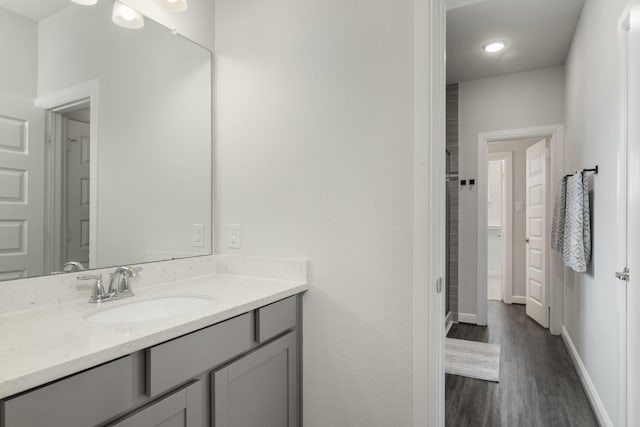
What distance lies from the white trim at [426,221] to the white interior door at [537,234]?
3064mm

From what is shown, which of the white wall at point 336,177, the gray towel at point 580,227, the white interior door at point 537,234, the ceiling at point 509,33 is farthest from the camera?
the white interior door at point 537,234

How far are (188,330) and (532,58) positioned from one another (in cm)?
380

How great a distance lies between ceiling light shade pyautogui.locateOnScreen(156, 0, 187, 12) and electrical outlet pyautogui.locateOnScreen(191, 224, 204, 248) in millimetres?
1006

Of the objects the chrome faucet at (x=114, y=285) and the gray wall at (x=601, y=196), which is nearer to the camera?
the chrome faucet at (x=114, y=285)

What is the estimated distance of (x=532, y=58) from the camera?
336 cm

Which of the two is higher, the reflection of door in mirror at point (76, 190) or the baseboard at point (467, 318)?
the reflection of door in mirror at point (76, 190)

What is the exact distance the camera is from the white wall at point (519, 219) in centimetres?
483

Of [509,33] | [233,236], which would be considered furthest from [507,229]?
[233,236]

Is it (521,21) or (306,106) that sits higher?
(521,21)

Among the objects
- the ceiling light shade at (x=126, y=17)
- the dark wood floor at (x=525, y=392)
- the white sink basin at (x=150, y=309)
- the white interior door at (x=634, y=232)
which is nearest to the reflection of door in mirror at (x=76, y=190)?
the white sink basin at (x=150, y=309)

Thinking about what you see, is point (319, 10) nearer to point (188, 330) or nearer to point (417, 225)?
point (417, 225)

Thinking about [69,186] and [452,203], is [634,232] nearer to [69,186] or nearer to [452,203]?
[69,186]

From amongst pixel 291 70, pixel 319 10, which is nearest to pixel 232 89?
pixel 291 70

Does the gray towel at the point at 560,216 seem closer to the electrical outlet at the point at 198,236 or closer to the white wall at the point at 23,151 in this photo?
the electrical outlet at the point at 198,236
